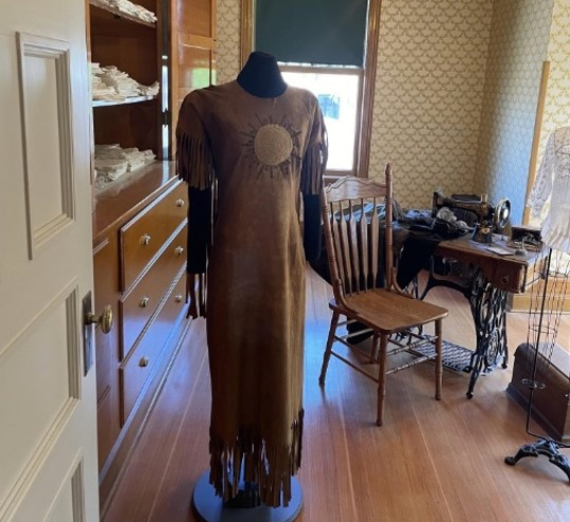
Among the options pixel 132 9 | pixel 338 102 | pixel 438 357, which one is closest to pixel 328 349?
pixel 438 357

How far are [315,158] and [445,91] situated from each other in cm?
355

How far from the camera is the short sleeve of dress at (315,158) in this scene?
6.36ft

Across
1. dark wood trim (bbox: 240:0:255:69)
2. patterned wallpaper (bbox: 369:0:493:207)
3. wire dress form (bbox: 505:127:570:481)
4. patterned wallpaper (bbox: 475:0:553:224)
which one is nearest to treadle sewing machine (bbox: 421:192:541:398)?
wire dress form (bbox: 505:127:570:481)

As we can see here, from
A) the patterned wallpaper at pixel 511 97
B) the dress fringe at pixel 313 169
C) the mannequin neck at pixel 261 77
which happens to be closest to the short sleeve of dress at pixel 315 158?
the dress fringe at pixel 313 169

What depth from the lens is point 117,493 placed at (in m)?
2.27

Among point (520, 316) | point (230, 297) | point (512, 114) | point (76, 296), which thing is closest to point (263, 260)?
→ point (230, 297)

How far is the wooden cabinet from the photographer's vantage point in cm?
214

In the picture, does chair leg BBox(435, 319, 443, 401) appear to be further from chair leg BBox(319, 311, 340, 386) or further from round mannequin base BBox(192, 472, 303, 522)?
round mannequin base BBox(192, 472, 303, 522)

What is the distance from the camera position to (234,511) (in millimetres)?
2143

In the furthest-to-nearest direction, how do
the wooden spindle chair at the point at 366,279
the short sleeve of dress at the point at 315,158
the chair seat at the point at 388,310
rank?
the wooden spindle chair at the point at 366,279 → the chair seat at the point at 388,310 → the short sleeve of dress at the point at 315,158

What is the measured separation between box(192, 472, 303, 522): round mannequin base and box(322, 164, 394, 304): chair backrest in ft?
3.53

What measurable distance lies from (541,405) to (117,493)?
6.24ft

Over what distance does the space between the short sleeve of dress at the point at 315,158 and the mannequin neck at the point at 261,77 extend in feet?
0.54

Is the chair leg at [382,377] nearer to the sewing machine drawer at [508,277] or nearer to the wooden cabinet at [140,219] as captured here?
the sewing machine drawer at [508,277]
